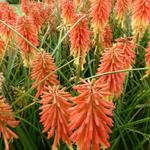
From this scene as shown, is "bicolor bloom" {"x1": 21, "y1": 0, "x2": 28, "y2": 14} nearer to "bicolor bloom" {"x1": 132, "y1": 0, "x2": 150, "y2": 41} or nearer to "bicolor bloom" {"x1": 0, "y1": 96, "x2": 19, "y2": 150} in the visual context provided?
"bicolor bloom" {"x1": 132, "y1": 0, "x2": 150, "y2": 41}

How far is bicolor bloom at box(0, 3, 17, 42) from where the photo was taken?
3920 millimetres

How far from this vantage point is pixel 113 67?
3043 mm

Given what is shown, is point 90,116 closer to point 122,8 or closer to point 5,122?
point 5,122

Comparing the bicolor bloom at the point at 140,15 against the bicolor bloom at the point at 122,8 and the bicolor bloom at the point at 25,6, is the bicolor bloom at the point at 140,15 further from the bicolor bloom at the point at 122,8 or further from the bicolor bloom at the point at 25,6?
the bicolor bloom at the point at 25,6

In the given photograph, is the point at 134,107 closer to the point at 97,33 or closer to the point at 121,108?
the point at 121,108

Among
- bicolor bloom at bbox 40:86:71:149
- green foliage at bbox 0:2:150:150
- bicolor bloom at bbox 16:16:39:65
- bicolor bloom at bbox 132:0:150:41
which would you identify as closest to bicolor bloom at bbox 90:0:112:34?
bicolor bloom at bbox 132:0:150:41

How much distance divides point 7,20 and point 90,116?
7.49 ft

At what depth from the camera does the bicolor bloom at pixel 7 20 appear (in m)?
3.92

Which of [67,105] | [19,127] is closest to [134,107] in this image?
[19,127]

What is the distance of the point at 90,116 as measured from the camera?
226 centimetres

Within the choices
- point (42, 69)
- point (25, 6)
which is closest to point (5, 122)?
point (42, 69)

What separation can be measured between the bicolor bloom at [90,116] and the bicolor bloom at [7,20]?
178cm

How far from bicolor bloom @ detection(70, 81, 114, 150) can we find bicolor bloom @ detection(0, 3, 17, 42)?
5.85 ft

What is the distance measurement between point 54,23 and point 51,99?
2.77 m
